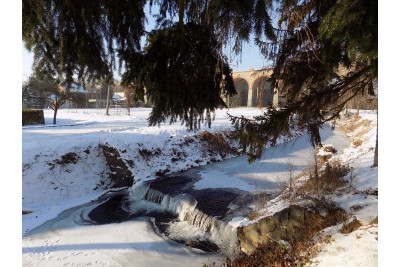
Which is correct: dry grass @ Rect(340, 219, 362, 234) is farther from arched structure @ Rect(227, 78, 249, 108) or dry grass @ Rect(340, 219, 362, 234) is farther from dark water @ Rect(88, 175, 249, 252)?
dark water @ Rect(88, 175, 249, 252)

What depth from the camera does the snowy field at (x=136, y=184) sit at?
438cm

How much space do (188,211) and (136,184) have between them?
3.80 m

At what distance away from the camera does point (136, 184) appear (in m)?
10.4

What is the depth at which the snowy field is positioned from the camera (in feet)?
14.4

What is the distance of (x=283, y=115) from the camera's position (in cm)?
330

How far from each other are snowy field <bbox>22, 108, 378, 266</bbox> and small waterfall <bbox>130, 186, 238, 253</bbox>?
0.40 meters

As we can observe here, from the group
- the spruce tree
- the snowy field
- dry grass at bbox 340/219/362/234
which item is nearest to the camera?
the spruce tree

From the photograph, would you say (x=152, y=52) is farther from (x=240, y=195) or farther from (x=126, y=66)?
(x=240, y=195)

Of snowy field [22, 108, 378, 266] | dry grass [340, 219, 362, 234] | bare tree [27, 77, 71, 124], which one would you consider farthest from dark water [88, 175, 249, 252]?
bare tree [27, 77, 71, 124]

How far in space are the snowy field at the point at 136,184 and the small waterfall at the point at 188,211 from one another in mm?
396

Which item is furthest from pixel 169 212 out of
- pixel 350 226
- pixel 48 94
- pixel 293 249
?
pixel 48 94

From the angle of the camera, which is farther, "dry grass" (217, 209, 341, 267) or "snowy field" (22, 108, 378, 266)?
"snowy field" (22, 108, 378, 266)

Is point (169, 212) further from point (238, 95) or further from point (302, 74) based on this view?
point (302, 74)

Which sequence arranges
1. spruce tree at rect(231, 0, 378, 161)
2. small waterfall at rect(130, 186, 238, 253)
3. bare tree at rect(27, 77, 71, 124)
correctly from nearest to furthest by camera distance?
spruce tree at rect(231, 0, 378, 161) < small waterfall at rect(130, 186, 238, 253) < bare tree at rect(27, 77, 71, 124)
